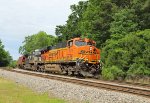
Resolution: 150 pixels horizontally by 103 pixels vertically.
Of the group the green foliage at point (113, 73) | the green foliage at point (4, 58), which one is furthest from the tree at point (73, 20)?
the green foliage at point (113, 73)

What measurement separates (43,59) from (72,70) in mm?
12689

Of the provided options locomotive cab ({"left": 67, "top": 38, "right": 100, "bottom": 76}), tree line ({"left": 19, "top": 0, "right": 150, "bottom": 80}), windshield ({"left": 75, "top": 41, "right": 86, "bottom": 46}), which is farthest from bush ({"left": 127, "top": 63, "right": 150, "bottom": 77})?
windshield ({"left": 75, "top": 41, "right": 86, "bottom": 46})

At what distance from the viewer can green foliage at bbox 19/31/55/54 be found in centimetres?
13638

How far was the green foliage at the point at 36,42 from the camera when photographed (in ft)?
447

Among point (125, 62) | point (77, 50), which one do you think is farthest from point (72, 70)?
point (125, 62)

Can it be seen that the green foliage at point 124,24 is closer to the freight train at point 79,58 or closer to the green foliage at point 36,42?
the freight train at point 79,58

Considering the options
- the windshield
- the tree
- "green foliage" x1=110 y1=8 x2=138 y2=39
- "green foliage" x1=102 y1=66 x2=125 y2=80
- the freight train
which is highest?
the tree

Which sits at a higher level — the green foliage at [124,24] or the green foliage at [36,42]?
the green foliage at [36,42]

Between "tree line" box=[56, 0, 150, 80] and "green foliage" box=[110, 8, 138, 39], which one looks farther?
"green foliage" box=[110, 8, 138, 39]

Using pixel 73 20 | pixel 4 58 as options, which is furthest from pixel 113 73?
pixel 4 58

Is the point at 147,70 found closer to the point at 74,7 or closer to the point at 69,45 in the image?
the point at 69,45

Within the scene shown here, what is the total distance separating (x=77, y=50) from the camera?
100.0 feet

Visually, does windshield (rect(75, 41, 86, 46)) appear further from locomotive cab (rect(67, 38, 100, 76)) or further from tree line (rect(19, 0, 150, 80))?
tree line (rect(19, 0, 150, 80))

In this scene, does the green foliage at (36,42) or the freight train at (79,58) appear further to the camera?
the green foliage at (36,42)
